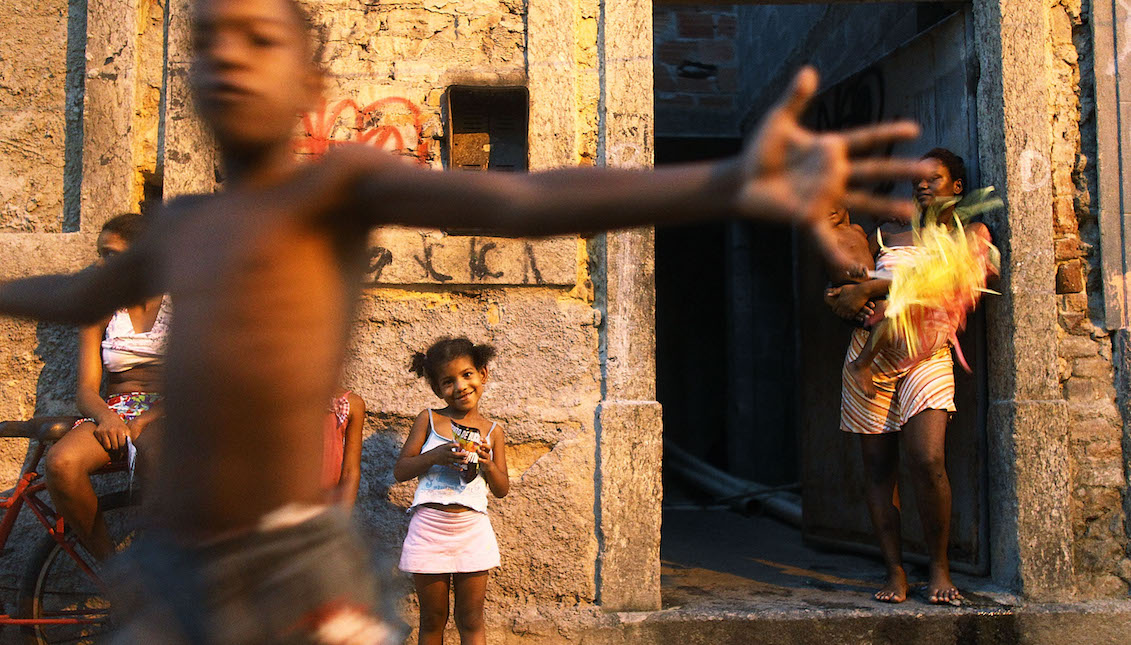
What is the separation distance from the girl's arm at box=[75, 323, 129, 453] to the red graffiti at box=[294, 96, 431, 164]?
128cm

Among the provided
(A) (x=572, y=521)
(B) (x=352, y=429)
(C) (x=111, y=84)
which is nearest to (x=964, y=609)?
(A) (x=572, y=521)

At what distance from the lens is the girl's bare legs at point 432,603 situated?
3920 millimetres

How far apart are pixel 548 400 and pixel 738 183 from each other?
129 inches

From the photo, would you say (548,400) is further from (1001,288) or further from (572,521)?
(1001,288)

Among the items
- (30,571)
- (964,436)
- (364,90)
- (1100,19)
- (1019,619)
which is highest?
(1100,19)

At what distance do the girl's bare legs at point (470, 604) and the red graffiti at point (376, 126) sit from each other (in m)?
2.00

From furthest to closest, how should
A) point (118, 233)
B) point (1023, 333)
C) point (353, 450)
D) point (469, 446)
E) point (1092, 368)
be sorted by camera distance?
point (1092, 368)
point (1023, 333)
point (118, 233)
point (353, 450)
point (469, 446)

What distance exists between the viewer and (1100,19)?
16.3 feet

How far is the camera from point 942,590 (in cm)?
461

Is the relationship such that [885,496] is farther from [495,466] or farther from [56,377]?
[56,377]

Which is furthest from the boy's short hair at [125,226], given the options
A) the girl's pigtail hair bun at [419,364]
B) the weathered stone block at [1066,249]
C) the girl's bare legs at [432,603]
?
the weathered stone block at [1066,249]

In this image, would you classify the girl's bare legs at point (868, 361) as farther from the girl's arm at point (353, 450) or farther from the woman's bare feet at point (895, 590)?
the girl's arm at point (353, 450)

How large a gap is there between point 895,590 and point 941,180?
2.02 m

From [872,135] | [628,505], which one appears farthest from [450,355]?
[872,135]
